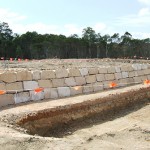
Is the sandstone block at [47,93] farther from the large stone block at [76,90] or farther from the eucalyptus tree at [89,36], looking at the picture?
the eucalyptus tree at [89,36]

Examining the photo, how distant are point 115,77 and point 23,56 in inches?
1213

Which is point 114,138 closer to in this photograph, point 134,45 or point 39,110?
point 39,110

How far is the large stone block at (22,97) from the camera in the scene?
8.46m

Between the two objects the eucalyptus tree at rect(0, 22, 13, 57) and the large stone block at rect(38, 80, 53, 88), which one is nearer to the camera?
the large stone block at rect(38, 80, 53, 88)

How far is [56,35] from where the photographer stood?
1818 inches

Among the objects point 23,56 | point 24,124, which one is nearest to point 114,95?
point 24,124

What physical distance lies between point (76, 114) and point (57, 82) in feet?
5.17

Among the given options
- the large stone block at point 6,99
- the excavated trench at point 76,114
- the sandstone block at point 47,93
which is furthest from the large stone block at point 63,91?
the large stone block at point 6,99

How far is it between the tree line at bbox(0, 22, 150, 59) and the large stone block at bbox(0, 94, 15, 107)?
108ft

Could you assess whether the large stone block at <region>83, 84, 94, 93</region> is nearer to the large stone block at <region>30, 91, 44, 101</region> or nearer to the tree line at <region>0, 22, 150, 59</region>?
the large stone block at <region>30, 91, 44, 101</region>

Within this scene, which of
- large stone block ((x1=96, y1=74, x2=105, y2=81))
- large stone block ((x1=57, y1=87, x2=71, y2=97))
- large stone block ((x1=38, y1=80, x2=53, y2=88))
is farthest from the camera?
large stone block ((x1=96, y1=74, x2=105, y2=81))

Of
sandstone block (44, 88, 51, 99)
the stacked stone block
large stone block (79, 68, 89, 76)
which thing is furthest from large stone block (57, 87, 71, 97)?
large stone block (79, 68, 89, 76)

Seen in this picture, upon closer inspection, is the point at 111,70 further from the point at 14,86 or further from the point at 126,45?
the point at 126,45

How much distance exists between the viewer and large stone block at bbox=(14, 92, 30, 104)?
846 cm
